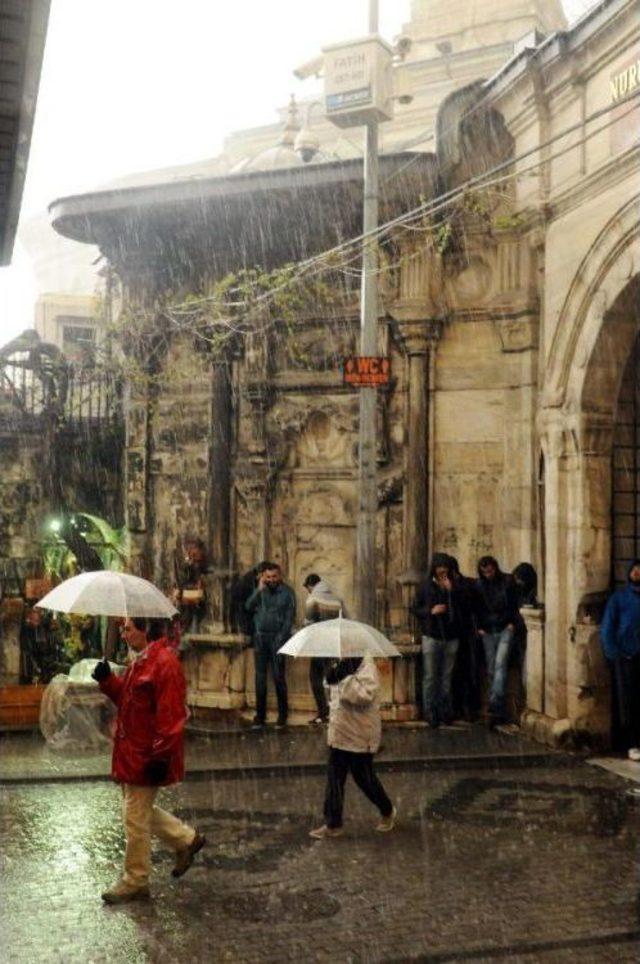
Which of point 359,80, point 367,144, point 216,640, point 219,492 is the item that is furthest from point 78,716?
point 359,80

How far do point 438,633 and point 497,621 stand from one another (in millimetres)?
672

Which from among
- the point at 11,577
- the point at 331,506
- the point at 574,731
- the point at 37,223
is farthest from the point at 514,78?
the point at 37,223

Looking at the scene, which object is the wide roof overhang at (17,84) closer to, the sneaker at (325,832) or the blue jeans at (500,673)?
the sneaker at (325,832)

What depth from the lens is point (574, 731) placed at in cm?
1198

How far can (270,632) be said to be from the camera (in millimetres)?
13617

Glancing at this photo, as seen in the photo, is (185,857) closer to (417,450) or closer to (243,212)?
(417,450)

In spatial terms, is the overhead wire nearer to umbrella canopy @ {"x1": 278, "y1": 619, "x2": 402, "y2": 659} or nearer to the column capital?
the column capital

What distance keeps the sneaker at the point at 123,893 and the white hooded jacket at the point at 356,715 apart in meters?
1.94

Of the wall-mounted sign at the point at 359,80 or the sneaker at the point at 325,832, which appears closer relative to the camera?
the sneaker at the point at 325,832

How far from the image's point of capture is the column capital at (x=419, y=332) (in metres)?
14.0

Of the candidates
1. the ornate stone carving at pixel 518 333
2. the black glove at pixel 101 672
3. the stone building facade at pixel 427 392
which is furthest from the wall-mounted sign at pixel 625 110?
the black glove at pixel 101 672

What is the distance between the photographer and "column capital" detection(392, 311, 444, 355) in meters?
14.0

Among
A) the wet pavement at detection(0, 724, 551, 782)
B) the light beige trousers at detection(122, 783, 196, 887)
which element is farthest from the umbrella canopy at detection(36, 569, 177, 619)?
the wet pavement at detection(0, 724, 551, 782)

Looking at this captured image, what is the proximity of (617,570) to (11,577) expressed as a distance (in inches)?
320
